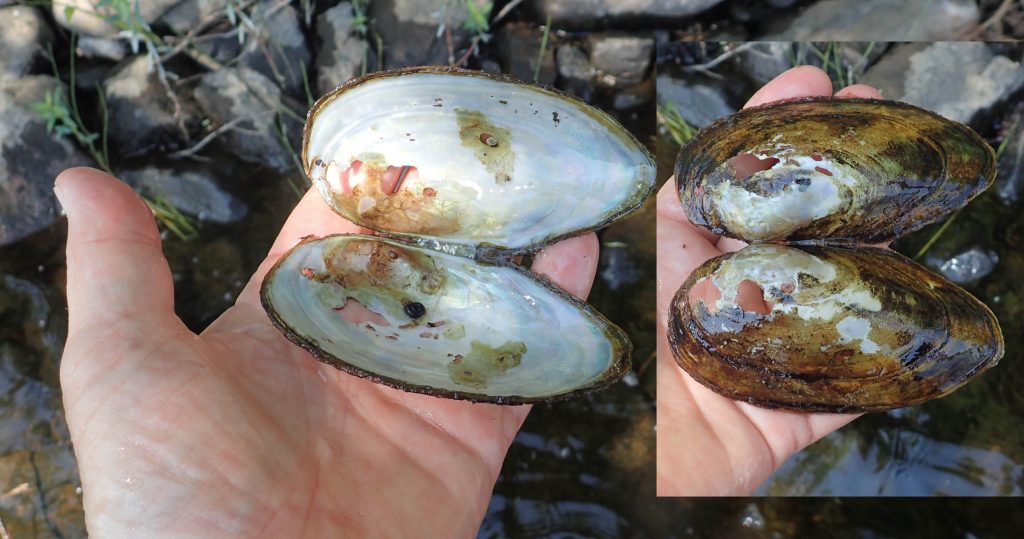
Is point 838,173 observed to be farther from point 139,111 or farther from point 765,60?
point 139,111

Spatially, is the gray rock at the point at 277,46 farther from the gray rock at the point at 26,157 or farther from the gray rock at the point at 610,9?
the gray rock at the point at 610,9

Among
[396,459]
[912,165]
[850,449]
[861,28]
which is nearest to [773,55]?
[861,28]

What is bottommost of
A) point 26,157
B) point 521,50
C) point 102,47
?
point 26,157

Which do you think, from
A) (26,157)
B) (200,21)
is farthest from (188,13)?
(26,157)

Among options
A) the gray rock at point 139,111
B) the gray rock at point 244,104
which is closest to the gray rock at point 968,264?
the gray rock at point 244,104

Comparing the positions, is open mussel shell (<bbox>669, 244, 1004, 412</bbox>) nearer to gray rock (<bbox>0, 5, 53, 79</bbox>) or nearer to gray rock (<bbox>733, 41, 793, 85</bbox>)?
gray rock (<bbox>733, 41, 793, 85</bbox>)

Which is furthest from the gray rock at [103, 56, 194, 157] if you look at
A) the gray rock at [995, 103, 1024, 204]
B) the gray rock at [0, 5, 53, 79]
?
the gray rock at [995, 103, 1024, 204]
